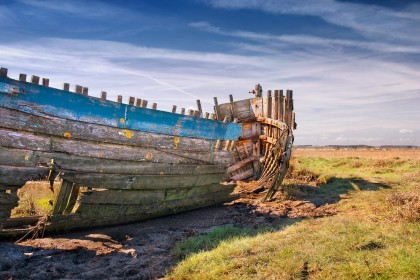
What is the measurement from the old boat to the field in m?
0.48

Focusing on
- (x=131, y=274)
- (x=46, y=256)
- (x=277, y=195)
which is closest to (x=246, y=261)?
(x=131, y=274)

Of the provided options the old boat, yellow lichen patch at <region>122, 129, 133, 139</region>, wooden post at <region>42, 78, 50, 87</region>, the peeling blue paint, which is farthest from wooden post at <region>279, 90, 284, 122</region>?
wooden post at <region>42, 78, 50, 87</region>

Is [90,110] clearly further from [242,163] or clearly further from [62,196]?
[242,163]

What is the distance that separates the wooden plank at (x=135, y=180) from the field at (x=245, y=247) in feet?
3.07

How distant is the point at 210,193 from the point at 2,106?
5.58m

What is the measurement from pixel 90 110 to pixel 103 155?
2.94 feet

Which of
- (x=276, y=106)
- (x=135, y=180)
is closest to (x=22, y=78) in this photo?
(x=135, y=180)

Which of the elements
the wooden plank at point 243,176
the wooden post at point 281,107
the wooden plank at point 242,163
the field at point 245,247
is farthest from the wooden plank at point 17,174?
the wooden post at point 281,107

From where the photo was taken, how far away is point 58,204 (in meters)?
6.18

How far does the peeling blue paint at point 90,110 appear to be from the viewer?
5.58 m

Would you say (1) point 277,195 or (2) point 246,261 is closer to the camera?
(2) point 246,261

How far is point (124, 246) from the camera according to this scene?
20.7 feet

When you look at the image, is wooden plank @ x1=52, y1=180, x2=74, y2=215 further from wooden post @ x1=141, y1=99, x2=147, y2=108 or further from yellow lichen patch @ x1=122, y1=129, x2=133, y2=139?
wooden post @ x1=141, y1=99, x2=147, y2=108

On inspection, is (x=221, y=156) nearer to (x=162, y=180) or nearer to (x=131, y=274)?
(x=162, y=180)
